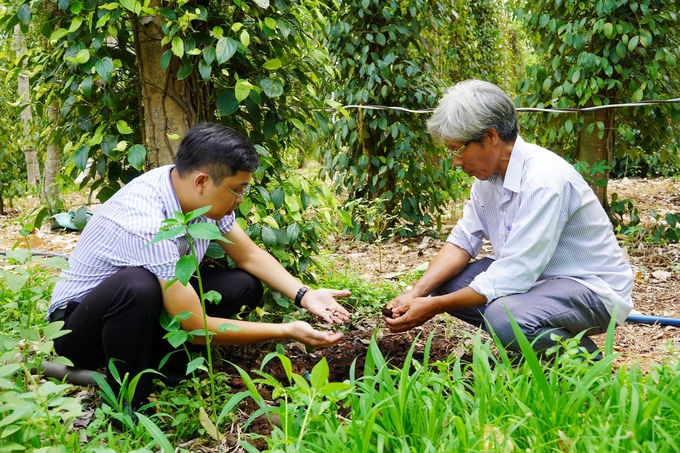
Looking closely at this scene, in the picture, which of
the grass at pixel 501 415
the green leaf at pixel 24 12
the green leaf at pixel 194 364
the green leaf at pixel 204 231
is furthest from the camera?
the green leaf at pixel 24 12

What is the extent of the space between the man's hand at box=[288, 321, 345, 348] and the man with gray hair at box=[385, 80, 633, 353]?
0.29 metres

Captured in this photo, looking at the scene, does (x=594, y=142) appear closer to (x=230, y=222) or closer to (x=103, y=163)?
(x=230, y=222)

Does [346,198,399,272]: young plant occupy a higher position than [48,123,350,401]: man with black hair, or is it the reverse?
[48,123,350,401]: man with black hair

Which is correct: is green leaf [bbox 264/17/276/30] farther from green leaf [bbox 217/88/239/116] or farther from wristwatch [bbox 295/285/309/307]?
wristwatch [bbox 295/285/309/307]

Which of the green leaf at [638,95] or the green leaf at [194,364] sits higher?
the green leaf at [638,95]

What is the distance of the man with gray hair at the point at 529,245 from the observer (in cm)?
227

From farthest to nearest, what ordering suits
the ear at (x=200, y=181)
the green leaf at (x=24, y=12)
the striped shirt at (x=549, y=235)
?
the green leaf at (x=24, y=12) < the striped shirt at (x=549, y=235) < the ear at (x=200, y=181)

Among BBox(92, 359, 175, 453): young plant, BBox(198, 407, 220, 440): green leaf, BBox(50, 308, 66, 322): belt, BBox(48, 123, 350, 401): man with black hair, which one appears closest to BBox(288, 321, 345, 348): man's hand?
BBox(48, 123, 350, 401): man with black hair

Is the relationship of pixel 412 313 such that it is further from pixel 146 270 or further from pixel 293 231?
pixel 146 270

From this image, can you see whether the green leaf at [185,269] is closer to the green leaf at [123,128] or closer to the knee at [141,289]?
the knee at [141,289]

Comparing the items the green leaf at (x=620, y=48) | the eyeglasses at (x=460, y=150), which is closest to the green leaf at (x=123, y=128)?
the eyeglasses at (x=460, y=150)

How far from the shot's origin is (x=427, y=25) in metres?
5.14

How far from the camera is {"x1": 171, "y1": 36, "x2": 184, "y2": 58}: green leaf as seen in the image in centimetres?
238

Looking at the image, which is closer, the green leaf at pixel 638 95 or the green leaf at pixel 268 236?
the green leaf at pixel 268 236
